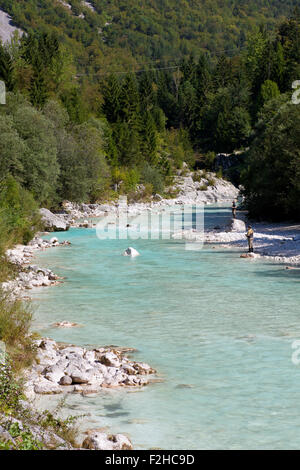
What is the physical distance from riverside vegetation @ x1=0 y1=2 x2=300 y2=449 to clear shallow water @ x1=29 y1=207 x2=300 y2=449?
1487mm

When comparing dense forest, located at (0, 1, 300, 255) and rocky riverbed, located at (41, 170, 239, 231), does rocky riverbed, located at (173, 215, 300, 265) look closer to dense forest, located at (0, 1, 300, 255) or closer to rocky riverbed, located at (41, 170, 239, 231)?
dense forest, located at (0, 1, 300, 255)

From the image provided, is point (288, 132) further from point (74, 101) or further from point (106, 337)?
point (74, 101)

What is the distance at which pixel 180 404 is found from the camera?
10.6 meters

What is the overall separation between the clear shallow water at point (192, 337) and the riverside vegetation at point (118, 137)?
4.88 feet

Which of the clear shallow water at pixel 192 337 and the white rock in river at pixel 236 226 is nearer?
the clear shallow water at pixel 192 337

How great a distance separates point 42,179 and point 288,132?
1663 centimetres

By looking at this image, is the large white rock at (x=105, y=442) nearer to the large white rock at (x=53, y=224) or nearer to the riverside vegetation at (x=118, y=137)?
the riverside vegetation at (x=118, y=137)

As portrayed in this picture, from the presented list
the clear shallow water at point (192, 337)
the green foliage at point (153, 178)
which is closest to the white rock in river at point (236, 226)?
the clear shallow water at point (192, 337)

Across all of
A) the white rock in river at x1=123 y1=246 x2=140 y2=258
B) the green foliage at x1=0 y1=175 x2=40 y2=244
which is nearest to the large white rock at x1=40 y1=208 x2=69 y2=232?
the green foliage at x1=0 y1=175 x2=40 y2=244

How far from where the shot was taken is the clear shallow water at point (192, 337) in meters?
9.67

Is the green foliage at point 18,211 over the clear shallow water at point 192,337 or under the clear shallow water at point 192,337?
over

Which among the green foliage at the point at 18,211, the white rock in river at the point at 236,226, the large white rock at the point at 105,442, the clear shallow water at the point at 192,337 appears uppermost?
the green foliage at the point at 18,211

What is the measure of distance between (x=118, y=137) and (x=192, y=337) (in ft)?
218

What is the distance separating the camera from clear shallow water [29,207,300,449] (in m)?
9.67
